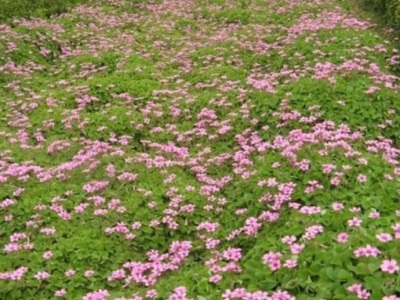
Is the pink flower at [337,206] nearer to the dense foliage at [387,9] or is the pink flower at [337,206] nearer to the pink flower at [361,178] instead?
the pink flower at [361,178]

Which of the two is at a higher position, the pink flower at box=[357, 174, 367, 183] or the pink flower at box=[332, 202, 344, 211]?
the pink flower at box=[332, 202, 344, 211]

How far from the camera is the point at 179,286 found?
17.7 ft

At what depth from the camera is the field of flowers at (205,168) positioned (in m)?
5.37

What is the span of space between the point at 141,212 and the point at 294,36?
8.70 meters

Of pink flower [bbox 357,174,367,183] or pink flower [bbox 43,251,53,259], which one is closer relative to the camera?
pink flower [bbox 43,251,53,259]

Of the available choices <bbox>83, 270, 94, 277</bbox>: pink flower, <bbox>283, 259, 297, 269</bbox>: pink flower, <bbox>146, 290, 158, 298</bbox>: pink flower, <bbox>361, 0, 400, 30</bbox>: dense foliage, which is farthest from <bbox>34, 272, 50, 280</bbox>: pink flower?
<bbox>361, 0, 400, 30</bbox>: dense foliage

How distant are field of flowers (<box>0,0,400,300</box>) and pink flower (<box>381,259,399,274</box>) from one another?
17 mm

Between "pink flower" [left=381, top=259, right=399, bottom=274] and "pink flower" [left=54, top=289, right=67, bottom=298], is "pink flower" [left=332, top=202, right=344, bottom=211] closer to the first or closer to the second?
"pink flower" [left=381, top=259, right=399, bottom=274]

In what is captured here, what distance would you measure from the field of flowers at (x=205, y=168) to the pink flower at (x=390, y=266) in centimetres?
2

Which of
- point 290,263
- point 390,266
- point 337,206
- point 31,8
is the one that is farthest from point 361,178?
point 31,8

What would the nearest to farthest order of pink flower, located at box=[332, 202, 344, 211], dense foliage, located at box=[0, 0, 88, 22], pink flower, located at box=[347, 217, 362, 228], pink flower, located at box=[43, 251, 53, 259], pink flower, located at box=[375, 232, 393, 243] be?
1. pink flower, located at box=[375, 232, 393, 243]
2. pink flower, located at box=[347, 217, 362, 228]
3. pink flower, located at box=[332, 202, 344, 211]
4. pink flower, located at box=[43, 251, 53, 259]
5. dense foliage, located at box=[0, 0, 88, 22]

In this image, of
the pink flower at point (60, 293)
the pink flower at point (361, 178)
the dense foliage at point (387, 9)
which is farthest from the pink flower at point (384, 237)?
the dense foliage at point (387, 9)

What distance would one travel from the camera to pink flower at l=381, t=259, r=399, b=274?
438cm

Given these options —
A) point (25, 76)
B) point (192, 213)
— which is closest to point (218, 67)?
point (25, 76)
